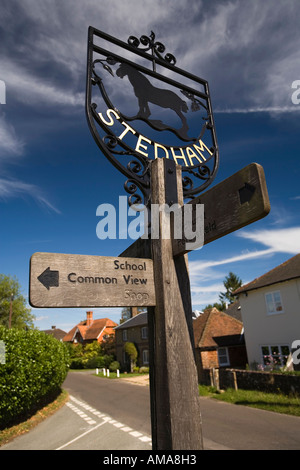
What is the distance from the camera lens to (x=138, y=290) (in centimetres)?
204

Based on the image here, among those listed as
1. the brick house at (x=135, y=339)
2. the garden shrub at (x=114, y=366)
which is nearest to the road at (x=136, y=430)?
the brick house at (x=135, y=339)

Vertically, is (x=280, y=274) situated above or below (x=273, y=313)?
above

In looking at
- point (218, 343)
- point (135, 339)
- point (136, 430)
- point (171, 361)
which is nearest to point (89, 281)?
point (171, 361)

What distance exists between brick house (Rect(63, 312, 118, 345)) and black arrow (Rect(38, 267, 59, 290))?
53275 millimetres

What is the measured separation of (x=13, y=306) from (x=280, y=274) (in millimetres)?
34621

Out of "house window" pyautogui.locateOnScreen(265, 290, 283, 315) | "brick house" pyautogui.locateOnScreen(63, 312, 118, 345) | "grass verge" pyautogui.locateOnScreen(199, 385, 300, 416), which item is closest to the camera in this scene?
"grass verge" pyautogui.locateOnScreen(199, 385, 300, 416)

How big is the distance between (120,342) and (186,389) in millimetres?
38987

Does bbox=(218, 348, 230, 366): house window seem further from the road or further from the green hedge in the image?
the green hedge

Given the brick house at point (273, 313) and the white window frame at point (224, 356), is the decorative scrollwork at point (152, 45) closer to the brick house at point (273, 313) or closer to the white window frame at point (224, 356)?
the brick house at point (273, 313)

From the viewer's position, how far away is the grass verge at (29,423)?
384 inches

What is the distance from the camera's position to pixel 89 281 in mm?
1901

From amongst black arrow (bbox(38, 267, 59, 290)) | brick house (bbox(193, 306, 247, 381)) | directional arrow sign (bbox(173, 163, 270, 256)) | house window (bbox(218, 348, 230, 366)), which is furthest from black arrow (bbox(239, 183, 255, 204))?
house window (bbox(218, 348, 230, 366))

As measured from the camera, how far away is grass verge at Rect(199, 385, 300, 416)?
464 inches

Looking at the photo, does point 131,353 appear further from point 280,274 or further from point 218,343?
point 280,274
